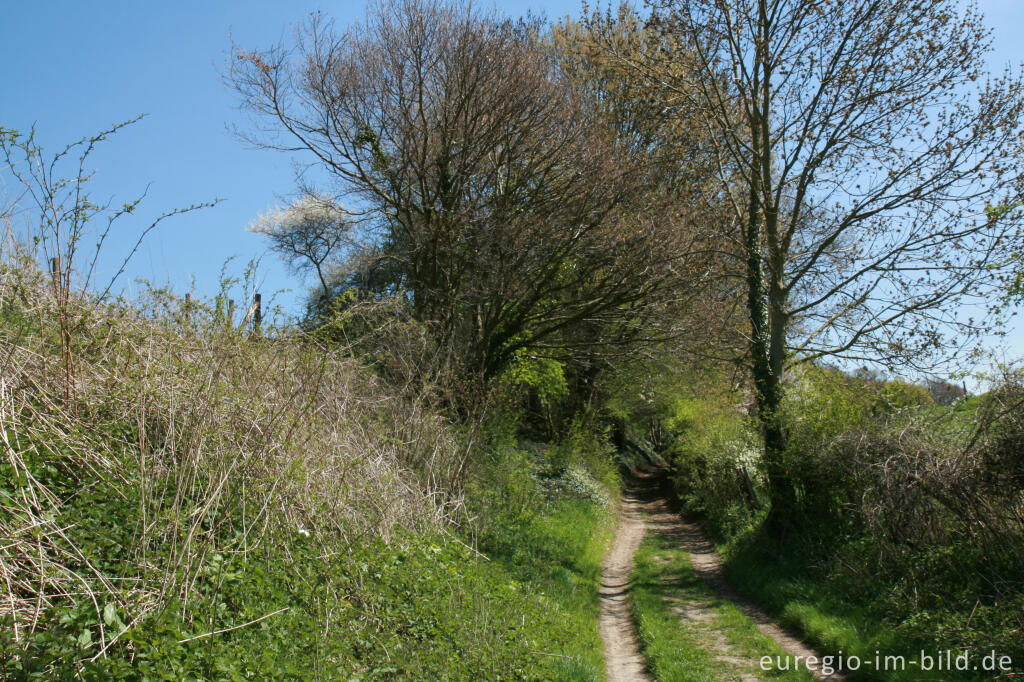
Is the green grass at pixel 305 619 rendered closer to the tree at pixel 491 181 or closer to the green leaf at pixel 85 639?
the green leaf at pixel 85 639

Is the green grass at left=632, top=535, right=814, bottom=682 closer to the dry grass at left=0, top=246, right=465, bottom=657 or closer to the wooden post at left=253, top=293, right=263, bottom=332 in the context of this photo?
the dry grass at left=0, top=246, right=465, bottom=657

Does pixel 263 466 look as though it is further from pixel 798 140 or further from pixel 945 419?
pixel 798 140

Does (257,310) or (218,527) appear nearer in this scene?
(218,527)

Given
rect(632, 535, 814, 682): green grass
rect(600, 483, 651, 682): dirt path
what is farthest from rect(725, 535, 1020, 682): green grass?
rect(600, 483, 651, 682): dirt path

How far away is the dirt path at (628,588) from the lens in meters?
7.98

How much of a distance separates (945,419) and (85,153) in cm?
1055

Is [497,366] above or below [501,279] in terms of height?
below

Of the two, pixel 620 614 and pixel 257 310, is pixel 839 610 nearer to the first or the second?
pixel 620 614

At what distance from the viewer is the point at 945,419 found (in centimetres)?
917

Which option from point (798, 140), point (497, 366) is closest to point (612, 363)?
point (497, 366)

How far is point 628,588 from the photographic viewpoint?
11453mm

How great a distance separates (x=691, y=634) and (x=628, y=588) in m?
2.69

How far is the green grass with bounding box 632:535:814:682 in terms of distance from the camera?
23.9 feet

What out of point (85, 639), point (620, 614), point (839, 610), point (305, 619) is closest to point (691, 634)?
point (620, 614)
